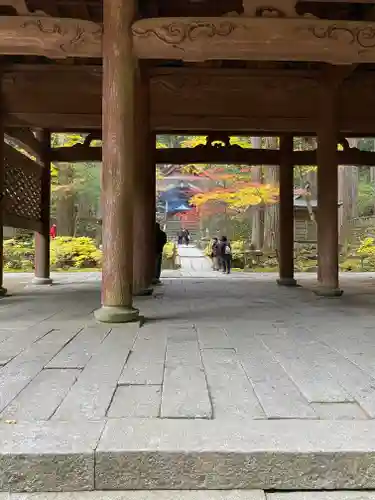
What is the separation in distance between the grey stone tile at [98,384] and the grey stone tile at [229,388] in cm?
58

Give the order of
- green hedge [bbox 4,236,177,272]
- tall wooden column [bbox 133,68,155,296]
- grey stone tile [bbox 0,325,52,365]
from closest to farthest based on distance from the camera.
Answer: grey stone tile [bbox 0,325,52,365], tall wooden column [bbox 133,68,155,296], green hedge [bbox 4,236,177,272]

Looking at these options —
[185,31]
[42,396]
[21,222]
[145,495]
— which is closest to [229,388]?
[145,495]

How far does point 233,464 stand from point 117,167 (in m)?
3.57

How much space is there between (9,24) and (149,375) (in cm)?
427

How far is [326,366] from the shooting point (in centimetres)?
320

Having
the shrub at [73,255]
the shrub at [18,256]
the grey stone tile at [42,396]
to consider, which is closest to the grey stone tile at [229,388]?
the grey stone tile at [42,396]

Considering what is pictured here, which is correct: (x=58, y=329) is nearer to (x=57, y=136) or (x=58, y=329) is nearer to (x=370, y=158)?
(x=370, y=158)

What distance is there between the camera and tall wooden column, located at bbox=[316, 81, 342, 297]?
7441mm

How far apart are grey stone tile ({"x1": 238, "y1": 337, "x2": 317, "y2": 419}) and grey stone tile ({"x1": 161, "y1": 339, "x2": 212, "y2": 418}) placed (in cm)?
31

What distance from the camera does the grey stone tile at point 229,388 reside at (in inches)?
91.0

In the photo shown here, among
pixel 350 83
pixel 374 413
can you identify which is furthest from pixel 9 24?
pixel 350 83

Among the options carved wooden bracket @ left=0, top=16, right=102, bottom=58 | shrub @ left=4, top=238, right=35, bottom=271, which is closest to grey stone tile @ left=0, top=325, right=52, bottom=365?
carved wooden bracket @ left=0, top=16, right=102, bottom=58

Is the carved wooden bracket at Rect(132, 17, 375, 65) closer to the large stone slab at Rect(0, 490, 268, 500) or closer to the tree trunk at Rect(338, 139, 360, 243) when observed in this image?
the large stone slab at Rect(0, 490, 268, 500)

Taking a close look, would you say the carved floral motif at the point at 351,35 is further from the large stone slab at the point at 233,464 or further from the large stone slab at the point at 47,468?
the large stone slab at the point at 47,468
